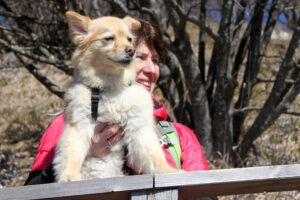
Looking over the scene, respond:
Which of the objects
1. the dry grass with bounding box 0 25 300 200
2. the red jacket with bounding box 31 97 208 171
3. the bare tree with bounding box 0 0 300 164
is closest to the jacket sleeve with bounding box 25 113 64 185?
the red jacket with bounding box 31 97 208 171

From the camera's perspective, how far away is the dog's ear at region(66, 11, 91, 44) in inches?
88.0

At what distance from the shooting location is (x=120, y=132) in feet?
6.78

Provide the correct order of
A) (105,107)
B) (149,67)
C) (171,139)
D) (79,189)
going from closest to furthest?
(79,189), (105,107), (171,139), (149,67)

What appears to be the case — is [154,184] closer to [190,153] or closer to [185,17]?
[190,153]

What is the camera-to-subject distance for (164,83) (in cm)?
472

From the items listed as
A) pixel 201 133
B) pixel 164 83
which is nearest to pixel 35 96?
pixel 164 83

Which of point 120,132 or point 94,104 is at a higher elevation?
point 94,104

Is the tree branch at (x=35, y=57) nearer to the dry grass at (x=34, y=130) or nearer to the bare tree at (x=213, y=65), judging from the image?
the bare tree at (x=213, y=65)

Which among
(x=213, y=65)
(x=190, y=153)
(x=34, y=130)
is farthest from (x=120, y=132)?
(x=34, y=130)

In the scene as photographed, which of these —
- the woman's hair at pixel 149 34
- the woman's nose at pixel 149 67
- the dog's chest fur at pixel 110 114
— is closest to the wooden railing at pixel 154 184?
the dog's chest fur at pixel 110 114

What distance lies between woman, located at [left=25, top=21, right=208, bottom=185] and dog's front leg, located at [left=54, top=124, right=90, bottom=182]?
11 cm

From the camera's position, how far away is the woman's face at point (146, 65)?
2660mm

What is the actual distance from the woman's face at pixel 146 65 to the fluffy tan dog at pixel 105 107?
0.34m

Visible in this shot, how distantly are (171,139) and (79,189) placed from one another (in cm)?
102
